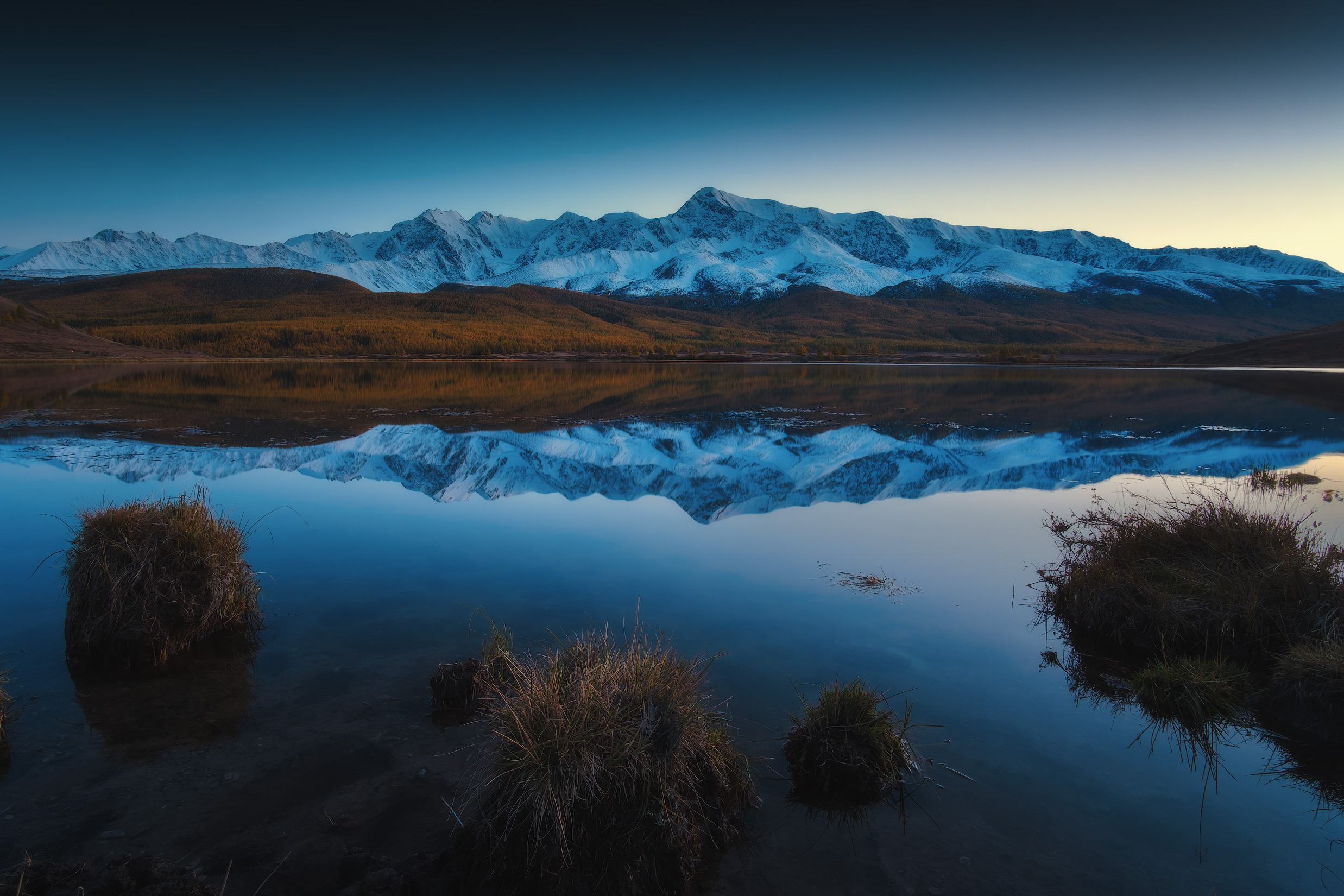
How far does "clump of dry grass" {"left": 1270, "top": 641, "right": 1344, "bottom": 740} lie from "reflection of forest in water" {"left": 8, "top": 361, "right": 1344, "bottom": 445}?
19430 millimetres

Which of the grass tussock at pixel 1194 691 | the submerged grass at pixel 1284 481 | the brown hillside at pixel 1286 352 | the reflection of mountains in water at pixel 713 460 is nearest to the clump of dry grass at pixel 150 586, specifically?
the reflection of mountains in water at pixel 713 460

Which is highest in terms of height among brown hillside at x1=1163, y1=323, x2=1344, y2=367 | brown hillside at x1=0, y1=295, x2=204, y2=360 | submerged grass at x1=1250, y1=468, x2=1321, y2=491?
brown hillside at x1=1163, y1=323, x2=1344, y2=367

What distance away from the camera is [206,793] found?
13.6 ft

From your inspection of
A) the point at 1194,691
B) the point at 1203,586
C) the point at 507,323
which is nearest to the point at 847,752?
the point at 1194,691

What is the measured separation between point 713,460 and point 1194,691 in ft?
42.3

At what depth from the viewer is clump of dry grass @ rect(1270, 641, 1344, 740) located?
4965 mm

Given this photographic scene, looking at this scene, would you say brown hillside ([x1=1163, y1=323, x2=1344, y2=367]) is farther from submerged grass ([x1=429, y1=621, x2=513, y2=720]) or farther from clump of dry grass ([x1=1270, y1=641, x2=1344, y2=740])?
submerged grass ([x1=429, y1=621, x2=513, y2=720])

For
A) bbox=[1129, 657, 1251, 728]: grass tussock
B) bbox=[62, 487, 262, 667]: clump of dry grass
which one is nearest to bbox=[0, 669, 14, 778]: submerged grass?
bbox=[62, 487, 262, 667]: clump of dry grass

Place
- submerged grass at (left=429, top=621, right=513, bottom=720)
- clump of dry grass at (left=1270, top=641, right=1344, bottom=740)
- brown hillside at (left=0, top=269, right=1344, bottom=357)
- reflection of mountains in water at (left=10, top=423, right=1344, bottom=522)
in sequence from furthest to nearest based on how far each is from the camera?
1. brown hillside at (left=0, top=269, right=1344, bottom=357)
2. reflection of mountains in water at (left=10, top=423, right=1344, bottom=522)
3. submerged grass at (left=429, top=621, right=513, bottom=720)
4. clump of dry grass at (left=1270, top=641, right=1344, bottom=740)

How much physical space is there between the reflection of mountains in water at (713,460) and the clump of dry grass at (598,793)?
24.9 feet

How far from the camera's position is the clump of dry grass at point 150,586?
19.0 feet

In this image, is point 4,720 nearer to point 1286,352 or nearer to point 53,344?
point 53,344

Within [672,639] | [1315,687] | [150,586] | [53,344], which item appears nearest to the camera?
[1315,687]

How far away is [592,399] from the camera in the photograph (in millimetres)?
35250
